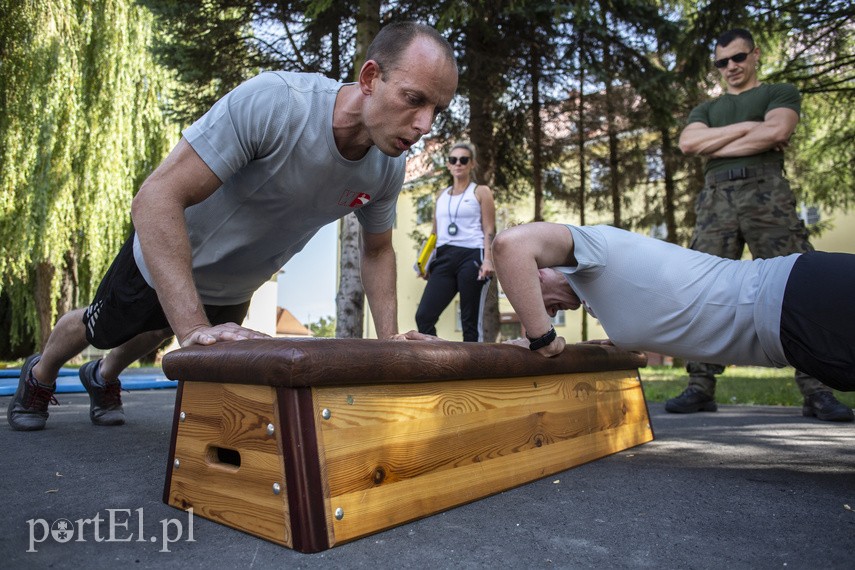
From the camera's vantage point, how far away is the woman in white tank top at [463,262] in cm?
481

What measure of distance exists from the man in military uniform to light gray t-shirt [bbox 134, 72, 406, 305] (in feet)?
7.55

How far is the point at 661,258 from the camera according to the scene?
2127mm

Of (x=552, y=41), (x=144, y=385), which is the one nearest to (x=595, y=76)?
(x=552, y=41)

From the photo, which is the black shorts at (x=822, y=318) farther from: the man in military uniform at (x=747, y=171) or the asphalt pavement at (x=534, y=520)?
the man in military uniform at (x=747, y=171)

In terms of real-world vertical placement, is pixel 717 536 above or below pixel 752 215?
below

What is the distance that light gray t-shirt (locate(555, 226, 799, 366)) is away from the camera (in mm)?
2049

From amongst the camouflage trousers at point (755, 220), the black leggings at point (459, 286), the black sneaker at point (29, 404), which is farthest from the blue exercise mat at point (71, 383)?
the camouflage trousers at point (755, 220)

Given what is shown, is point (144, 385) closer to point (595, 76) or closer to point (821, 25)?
point (595, 76)

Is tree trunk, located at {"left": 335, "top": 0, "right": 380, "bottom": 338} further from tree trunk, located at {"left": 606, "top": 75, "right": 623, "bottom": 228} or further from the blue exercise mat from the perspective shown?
tree trunk, located at {"left": 606, "top": 75, "right": 623, "bottom": 228}

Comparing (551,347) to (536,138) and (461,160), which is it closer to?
(461,160)

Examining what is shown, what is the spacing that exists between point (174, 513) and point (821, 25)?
8.82 metres

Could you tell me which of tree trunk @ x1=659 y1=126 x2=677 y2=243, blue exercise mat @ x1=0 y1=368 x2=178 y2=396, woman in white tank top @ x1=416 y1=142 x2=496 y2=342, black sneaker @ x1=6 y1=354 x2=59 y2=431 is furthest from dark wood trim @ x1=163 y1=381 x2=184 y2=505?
tree trunk @ x1=659 y1=126 x2=677 y2=243

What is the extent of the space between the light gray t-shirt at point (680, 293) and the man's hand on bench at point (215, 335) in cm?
106

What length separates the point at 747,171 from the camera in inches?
149
